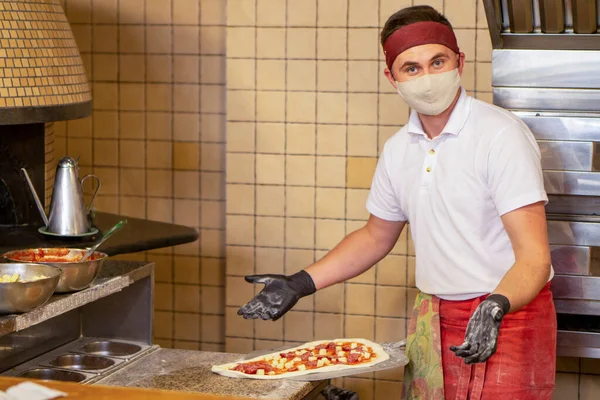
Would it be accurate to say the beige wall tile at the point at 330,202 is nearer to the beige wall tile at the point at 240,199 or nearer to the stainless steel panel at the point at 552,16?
the beige wall tile at the point at 240,199

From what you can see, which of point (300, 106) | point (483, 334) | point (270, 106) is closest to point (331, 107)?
point (300, 106)

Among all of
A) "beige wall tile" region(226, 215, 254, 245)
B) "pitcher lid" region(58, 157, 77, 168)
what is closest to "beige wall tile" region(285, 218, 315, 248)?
"beige wall tile" region(226, 215, 254, 245)

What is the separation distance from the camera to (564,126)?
136 inches

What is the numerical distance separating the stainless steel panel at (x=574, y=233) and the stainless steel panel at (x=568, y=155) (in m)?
0.21

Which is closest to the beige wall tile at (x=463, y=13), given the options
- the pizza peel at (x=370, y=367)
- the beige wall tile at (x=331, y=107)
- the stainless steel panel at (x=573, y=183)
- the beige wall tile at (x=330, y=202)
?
the beige wall tile at (x=331, y=107)

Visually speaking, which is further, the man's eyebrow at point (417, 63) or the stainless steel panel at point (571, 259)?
the stainless steel panel at point (571, 259)

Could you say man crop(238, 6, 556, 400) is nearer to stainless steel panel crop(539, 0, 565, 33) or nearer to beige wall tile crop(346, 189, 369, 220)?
stainless steel panel crop(539, 0, 565, 33)

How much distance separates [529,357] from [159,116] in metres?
2.49

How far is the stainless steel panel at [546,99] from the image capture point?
346 centimetres

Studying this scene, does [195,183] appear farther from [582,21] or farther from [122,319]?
[582,21]

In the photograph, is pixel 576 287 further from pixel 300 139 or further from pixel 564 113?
pixel 300 139

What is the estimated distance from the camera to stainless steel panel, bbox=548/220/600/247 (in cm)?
350

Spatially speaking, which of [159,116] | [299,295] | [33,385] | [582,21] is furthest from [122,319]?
[582,21]

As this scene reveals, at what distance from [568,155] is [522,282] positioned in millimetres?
1169
